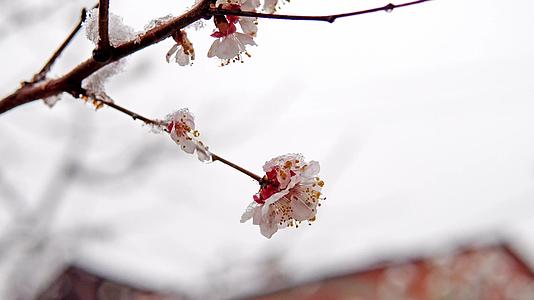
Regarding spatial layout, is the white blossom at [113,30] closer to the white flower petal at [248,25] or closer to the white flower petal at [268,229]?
the white flower petal at [248,25]

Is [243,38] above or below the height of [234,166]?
above

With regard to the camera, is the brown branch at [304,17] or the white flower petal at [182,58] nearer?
the brown branch at [304,17]

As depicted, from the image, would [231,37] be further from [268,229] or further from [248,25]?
[268,229]

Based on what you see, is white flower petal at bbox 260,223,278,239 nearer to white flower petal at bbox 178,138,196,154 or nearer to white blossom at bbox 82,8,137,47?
white flower petal at bbox 178,138,196,154

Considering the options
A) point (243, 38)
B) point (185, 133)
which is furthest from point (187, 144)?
point (243, 38)

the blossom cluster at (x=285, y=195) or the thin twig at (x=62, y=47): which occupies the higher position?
the thin twig at (x=62, y=47)

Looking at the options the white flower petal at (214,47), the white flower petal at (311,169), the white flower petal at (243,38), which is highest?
the white flower petal at (243,38)

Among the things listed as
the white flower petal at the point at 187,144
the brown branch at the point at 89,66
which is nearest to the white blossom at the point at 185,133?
the white flower petal at the point at 187,144
